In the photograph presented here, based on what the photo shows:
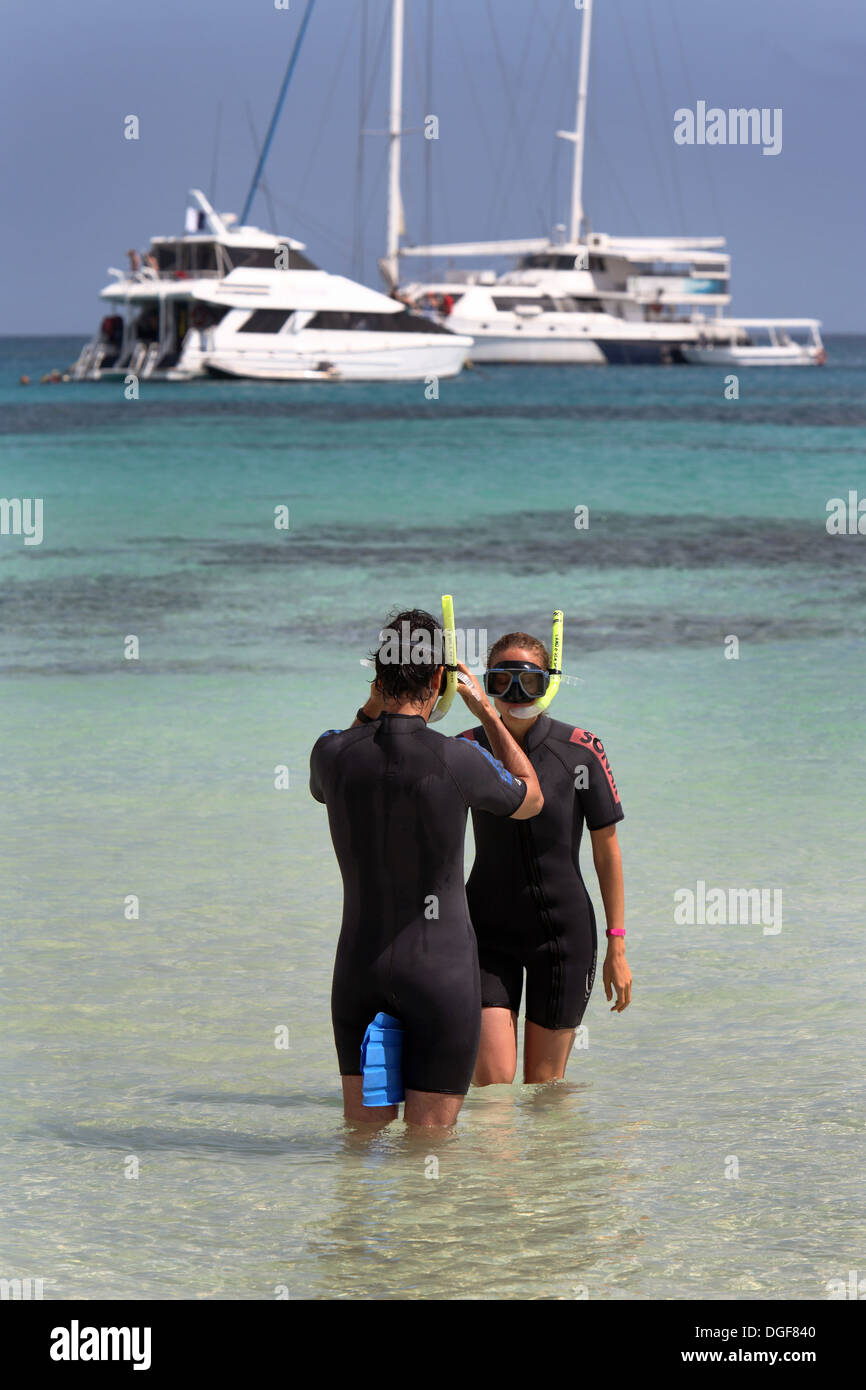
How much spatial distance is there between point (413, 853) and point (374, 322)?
65.0 metres

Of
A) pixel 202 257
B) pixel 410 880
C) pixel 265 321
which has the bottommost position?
pixel 410 880

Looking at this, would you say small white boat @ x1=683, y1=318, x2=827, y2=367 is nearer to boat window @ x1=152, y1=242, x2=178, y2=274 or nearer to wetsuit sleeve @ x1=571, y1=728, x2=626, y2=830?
boat window @ x1=152, y1=242, x2=178, y2=274

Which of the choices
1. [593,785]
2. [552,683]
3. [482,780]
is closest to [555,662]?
[552,683]

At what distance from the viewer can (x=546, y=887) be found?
4926mm

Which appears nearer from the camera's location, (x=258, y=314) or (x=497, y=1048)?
(x=497, y=1048)

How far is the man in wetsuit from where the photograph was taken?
13.5 feet

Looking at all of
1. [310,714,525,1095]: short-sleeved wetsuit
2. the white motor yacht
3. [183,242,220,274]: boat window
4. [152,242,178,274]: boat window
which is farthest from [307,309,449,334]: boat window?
[310,714,525,1095]: short-sleeved wetsuit

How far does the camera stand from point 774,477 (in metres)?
33.9

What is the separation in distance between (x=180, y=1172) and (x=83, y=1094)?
0.74 m

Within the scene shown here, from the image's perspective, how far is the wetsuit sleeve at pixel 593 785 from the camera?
4859 mm

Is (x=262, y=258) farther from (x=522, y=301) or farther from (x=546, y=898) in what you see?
(x=546, y=898)

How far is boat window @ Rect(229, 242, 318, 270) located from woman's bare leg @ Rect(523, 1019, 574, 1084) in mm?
62668
